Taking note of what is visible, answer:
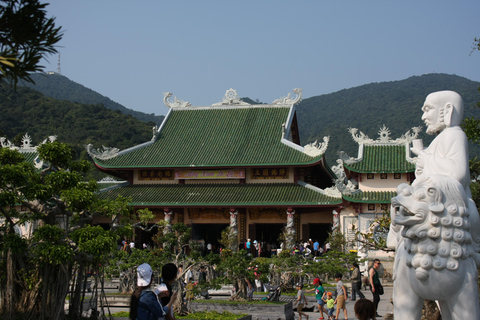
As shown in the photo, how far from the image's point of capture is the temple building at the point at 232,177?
2948cm

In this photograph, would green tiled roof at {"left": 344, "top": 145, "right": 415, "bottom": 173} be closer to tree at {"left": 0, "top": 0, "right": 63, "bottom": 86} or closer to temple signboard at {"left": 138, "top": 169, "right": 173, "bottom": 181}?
temple signboard at {"left": 138, "top": 169, "right": 173, "bottom": 181}

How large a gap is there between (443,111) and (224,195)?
2407cm

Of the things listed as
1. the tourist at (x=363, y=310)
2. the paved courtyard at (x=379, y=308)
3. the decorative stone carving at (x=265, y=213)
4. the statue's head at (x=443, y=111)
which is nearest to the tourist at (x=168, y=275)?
the tourist at (x=363, y=310)

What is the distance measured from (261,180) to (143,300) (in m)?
25.7

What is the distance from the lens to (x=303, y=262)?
65.7 feet

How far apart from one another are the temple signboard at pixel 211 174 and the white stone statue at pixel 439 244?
25468 mm

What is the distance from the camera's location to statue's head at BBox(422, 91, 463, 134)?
6.21m

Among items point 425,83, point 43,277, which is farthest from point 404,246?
point 425,83

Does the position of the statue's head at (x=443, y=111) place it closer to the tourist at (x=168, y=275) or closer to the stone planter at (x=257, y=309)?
the tourist at (x=168, y=275)

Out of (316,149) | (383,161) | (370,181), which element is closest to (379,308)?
(370,181)

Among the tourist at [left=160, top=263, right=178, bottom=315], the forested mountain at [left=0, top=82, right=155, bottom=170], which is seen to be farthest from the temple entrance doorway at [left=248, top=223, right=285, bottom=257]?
the forested mountain at [left=0, top=82, right=155, bottom=170]

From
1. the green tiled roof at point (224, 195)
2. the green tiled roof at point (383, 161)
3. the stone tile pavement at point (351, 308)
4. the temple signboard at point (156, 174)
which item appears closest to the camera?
the stone tile pavement at point (351, 308)

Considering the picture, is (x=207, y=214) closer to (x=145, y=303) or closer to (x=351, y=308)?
(x=351, y=308)

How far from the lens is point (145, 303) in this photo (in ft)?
18.5
